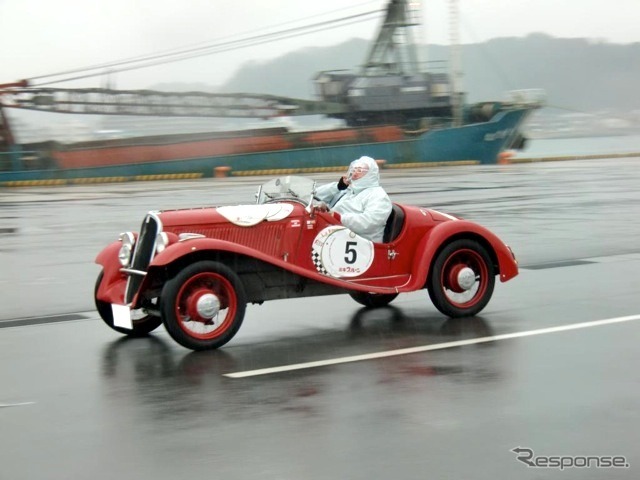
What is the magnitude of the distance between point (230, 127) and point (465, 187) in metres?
22.7

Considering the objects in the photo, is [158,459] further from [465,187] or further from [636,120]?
[636,120]

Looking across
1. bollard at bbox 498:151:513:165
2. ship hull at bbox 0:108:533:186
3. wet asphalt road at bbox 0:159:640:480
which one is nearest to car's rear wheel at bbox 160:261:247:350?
wet asphalt road at bbox 0:159:640:480

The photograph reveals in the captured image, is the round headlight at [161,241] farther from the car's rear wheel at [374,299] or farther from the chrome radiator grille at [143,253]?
the car's rear wheel at [374,299]

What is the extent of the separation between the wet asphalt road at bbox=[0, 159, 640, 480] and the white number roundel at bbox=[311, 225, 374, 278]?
53 cm

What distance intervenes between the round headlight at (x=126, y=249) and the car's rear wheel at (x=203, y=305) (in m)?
0.66

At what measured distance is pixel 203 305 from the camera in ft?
23.7

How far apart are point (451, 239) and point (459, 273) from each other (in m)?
0.31

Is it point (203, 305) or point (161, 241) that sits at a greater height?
point (161, 241)

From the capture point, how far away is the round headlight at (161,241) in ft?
24.2

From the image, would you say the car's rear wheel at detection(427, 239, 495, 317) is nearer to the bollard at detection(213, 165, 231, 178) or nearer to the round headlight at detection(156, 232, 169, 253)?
the round headlight at detection(156, 232, 169, 253)

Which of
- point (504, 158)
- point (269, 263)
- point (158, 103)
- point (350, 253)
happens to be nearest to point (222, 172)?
point (158, 103)

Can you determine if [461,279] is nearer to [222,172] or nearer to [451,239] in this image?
[451,239]

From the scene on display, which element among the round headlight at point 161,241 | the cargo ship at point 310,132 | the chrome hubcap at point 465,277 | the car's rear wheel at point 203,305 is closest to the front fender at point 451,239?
the chrome hubcap at point 465,277

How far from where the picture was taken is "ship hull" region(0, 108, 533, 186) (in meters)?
42.9
